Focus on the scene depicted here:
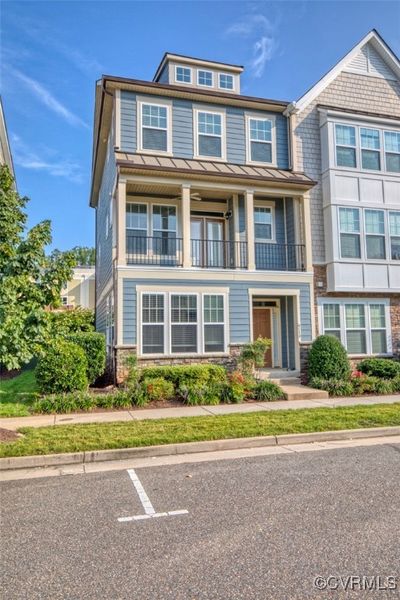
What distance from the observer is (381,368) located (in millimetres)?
12891

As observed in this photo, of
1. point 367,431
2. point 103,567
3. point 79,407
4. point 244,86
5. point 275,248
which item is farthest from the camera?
point 244,86

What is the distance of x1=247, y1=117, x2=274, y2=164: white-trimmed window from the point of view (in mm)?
14742

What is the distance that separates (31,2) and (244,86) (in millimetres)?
8811

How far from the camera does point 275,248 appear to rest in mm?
14656

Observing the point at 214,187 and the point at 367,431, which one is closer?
the point at 367,431

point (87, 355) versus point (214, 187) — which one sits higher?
point (214, 187)

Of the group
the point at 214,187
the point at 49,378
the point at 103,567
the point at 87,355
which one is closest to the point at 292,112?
the point at 214,187

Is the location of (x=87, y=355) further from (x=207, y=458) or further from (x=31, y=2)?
(x=31, y=2)

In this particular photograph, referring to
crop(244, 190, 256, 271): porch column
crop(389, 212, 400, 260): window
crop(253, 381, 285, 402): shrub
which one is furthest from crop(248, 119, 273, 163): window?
crop(253, 381, 285, 402): shrub

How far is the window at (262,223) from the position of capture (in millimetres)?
14625

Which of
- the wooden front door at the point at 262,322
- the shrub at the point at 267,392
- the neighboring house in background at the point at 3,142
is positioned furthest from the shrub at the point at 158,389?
the neighboring house in background at the point at 3,142

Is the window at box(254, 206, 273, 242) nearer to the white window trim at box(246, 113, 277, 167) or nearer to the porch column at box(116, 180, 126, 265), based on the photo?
the white window trim at box(246, 113, 277, 167)

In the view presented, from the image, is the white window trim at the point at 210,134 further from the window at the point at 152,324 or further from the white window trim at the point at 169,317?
the window at the point at 152,324

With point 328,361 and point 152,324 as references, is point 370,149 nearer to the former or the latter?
point 328,361
